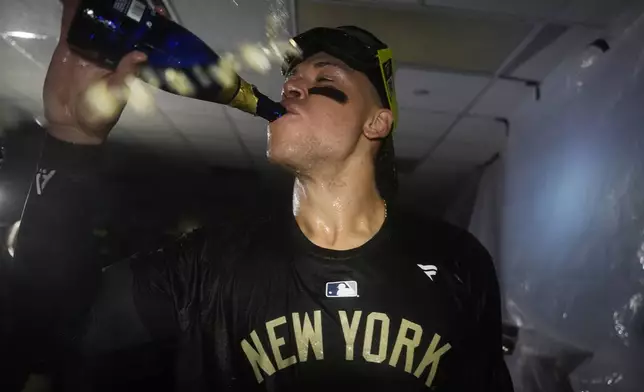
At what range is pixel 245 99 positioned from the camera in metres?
0.75

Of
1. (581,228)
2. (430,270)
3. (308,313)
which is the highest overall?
(581,228)

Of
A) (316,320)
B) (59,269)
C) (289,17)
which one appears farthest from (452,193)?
(59,269)

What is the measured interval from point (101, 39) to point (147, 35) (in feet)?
0.25

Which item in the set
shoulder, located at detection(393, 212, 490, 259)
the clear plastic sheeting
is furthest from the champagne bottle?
the clear plastic sheeting

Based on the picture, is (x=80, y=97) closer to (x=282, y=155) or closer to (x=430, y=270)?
(x=282, y=155)

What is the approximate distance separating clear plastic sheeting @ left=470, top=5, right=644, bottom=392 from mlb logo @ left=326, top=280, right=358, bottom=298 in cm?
62

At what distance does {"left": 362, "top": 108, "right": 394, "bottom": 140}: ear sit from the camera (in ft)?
2.52

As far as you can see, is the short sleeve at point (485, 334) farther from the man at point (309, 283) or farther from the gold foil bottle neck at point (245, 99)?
the gold foil bottle neck at point (245, 99)

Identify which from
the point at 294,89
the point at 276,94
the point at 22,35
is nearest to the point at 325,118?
the point at 294,89

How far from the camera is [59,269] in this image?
1.79 feet

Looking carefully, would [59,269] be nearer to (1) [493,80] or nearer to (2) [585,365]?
(2) [585,365]

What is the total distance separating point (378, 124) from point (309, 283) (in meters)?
0.28

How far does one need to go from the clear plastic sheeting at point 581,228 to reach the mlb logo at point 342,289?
0.62m

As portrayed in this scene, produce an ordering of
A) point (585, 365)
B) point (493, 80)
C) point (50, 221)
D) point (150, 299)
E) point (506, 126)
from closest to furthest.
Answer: point (50, 221), point (150, 299), point (585, 365), point (493, 80), point (506, 126)
